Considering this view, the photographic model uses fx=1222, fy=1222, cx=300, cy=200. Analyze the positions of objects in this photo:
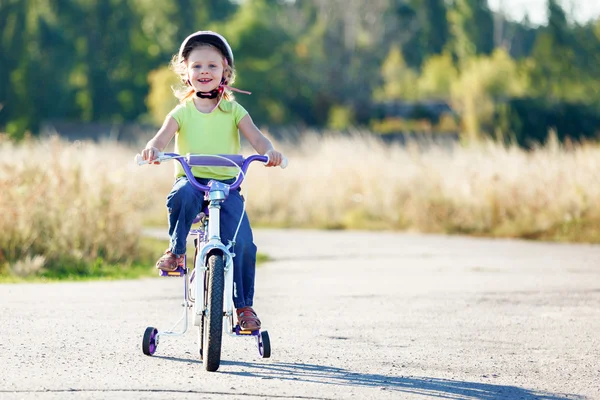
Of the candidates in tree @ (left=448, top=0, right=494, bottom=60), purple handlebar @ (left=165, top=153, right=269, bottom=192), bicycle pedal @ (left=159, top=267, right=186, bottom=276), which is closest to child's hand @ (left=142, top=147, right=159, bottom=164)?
purple handlebar @ (left=165, top=153, right=269, bottom=192)

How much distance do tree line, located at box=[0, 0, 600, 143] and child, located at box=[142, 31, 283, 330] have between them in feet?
141

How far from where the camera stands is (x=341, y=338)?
814cm

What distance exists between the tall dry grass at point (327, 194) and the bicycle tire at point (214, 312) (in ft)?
21.1

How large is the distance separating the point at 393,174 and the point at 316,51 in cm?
5317

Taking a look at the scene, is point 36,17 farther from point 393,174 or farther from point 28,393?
point 28,393

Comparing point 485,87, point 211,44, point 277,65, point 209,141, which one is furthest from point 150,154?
point 277,65

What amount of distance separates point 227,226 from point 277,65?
60428mm

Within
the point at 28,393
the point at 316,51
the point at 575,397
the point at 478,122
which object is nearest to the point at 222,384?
the point at 28,393

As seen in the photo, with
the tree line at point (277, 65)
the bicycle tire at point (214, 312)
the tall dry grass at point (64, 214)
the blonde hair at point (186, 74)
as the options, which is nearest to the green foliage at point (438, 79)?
the tree line at point (277, 65)

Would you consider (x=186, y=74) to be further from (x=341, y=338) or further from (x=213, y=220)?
(x=341, y=338)

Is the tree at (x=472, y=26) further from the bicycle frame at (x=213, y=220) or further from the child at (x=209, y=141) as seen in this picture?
the bicycle frame at (x=213, y=220)

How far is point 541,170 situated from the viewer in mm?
20719

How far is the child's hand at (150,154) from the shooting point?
6556 millimetres

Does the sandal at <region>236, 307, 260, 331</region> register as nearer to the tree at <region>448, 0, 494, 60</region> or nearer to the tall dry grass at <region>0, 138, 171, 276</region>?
the tall dry grass at <region>0, 138, 171, 276</region>
